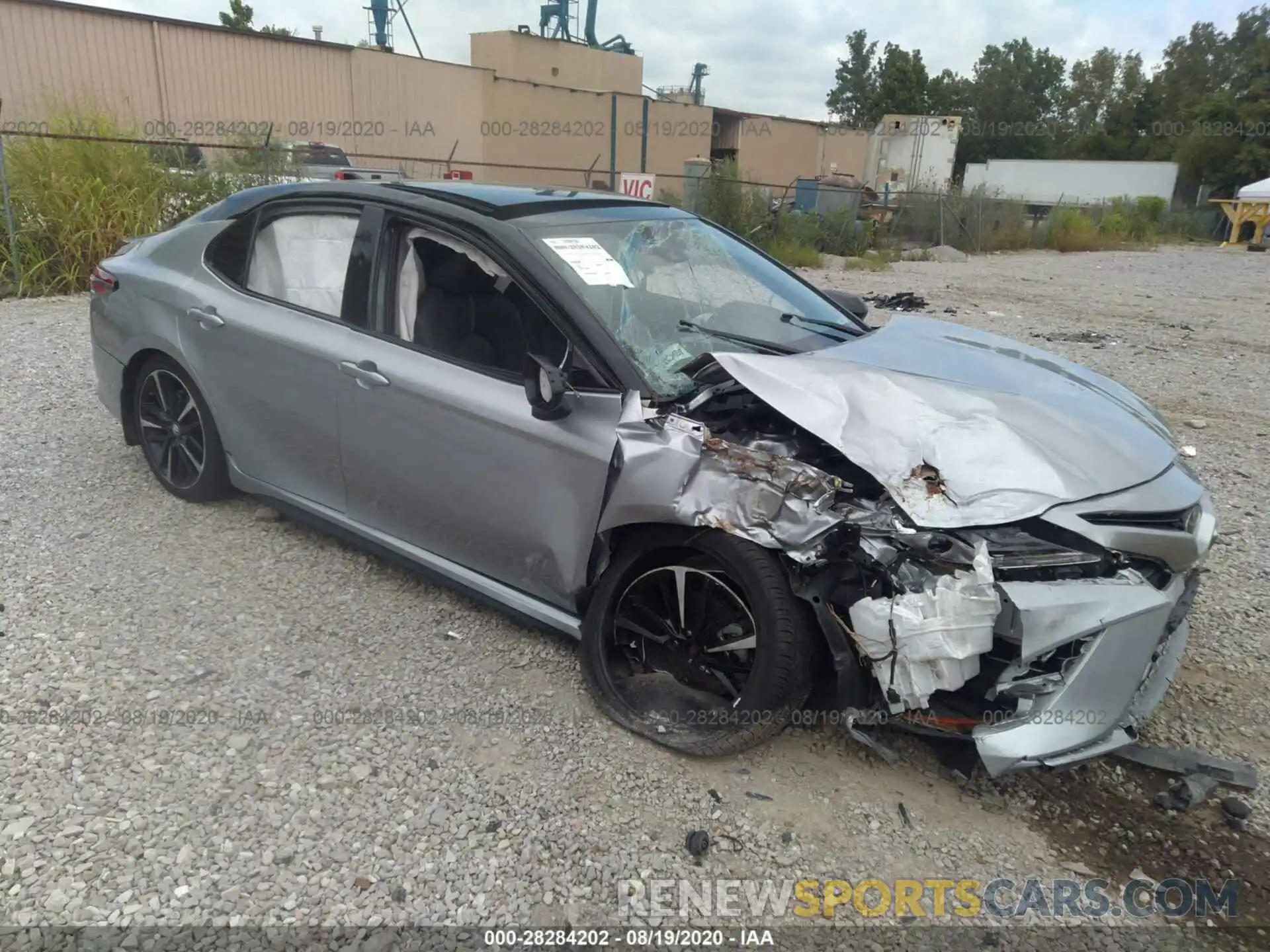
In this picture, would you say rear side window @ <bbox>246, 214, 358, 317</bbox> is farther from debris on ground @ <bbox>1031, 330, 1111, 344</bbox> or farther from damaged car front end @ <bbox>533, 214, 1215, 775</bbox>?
debris on ground @ <bbox>1031, 330, 1111, 344</bbox>

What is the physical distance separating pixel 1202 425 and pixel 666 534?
5733 mm

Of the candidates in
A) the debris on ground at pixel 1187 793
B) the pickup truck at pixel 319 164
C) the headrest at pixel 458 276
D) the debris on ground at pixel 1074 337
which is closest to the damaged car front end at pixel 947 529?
the debris on ground at pixel 1187 793

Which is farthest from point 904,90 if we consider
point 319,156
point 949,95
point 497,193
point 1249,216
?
point 497,193

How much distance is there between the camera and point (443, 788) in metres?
2.59

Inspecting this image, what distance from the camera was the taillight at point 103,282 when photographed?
434 cm

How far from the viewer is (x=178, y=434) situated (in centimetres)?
424

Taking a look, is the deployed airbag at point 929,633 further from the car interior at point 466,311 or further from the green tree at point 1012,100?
the green tree at point 1012,100

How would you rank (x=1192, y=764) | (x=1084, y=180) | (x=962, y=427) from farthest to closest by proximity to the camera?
(x=1084, y=180) < (x=1192, y=764) < (x=962, y=427)

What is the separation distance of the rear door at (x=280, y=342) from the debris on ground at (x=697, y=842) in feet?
6.46

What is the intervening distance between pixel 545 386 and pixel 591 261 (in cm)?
67

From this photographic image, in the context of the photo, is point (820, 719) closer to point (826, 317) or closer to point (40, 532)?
point (826, 317)

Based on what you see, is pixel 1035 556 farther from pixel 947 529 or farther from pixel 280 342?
pixel 280 342

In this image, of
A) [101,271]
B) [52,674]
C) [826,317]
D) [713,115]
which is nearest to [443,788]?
[52,674]

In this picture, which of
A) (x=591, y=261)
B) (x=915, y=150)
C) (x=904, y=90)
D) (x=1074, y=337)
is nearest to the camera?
(x=591, y=261)
